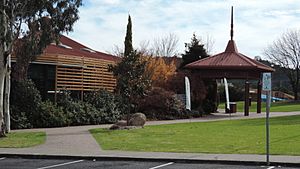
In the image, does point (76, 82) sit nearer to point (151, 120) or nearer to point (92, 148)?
point (151, 120)

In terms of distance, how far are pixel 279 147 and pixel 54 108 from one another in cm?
1568

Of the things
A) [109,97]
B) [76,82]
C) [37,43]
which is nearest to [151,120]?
[109,97]

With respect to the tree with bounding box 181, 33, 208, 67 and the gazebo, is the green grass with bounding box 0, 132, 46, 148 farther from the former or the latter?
the tree with bounding box 181, 33, 208, 67

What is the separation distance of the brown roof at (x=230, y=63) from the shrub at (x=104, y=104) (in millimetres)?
10766

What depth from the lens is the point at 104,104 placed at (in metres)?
33.3

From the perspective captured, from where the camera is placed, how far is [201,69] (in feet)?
141

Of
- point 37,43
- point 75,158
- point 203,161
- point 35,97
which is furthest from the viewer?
point 35,97

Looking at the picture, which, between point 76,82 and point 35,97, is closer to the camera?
point 35,97

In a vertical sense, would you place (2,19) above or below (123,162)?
above

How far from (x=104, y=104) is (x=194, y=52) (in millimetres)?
18922

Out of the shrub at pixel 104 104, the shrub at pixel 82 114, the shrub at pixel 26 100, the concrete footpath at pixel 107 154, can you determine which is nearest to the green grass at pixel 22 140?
the concrete footpath at pixel 107 154

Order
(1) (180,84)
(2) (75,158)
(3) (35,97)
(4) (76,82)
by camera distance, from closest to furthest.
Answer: (2) (75,158)
(3) (35,97)
(4) (76,82)
(1) (180,84)

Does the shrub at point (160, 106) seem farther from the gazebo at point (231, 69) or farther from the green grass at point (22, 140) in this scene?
the green grass at point (22, 140)

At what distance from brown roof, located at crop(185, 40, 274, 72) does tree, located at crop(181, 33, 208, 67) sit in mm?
5120
